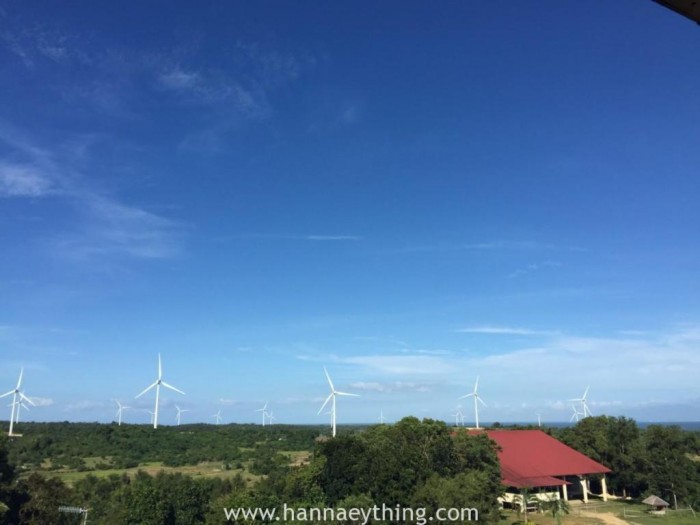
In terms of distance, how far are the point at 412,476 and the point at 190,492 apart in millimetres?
28493

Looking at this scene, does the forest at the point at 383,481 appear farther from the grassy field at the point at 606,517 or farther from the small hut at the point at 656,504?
the grassy field at the point at 606,517

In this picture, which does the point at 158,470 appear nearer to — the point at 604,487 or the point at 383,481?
the point at 383,481

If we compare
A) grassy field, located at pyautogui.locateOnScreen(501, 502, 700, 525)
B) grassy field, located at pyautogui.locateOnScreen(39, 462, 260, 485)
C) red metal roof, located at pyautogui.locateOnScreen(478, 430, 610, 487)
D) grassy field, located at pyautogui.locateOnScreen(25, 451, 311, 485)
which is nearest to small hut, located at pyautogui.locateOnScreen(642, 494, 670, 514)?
grassy field, located at pyautogui.locateOnScreen(501, 502, 700, 525)

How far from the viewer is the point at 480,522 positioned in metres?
43.1

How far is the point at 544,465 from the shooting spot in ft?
245

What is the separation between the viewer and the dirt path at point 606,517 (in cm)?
6031

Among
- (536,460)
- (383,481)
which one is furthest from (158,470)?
(383,481)

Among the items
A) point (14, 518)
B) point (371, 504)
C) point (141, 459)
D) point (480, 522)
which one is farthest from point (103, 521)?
point (141, 459)

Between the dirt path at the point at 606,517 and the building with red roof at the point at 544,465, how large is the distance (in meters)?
4.74

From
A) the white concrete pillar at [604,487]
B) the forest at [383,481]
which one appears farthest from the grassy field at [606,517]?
the white concrete pillar at [604,487]

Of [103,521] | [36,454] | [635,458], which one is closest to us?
[103,521]

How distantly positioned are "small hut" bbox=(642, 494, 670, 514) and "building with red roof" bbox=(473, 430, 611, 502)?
27.6 feet

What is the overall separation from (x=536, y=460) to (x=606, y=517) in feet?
44.4

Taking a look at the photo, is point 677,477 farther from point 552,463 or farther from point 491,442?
point 491,442
